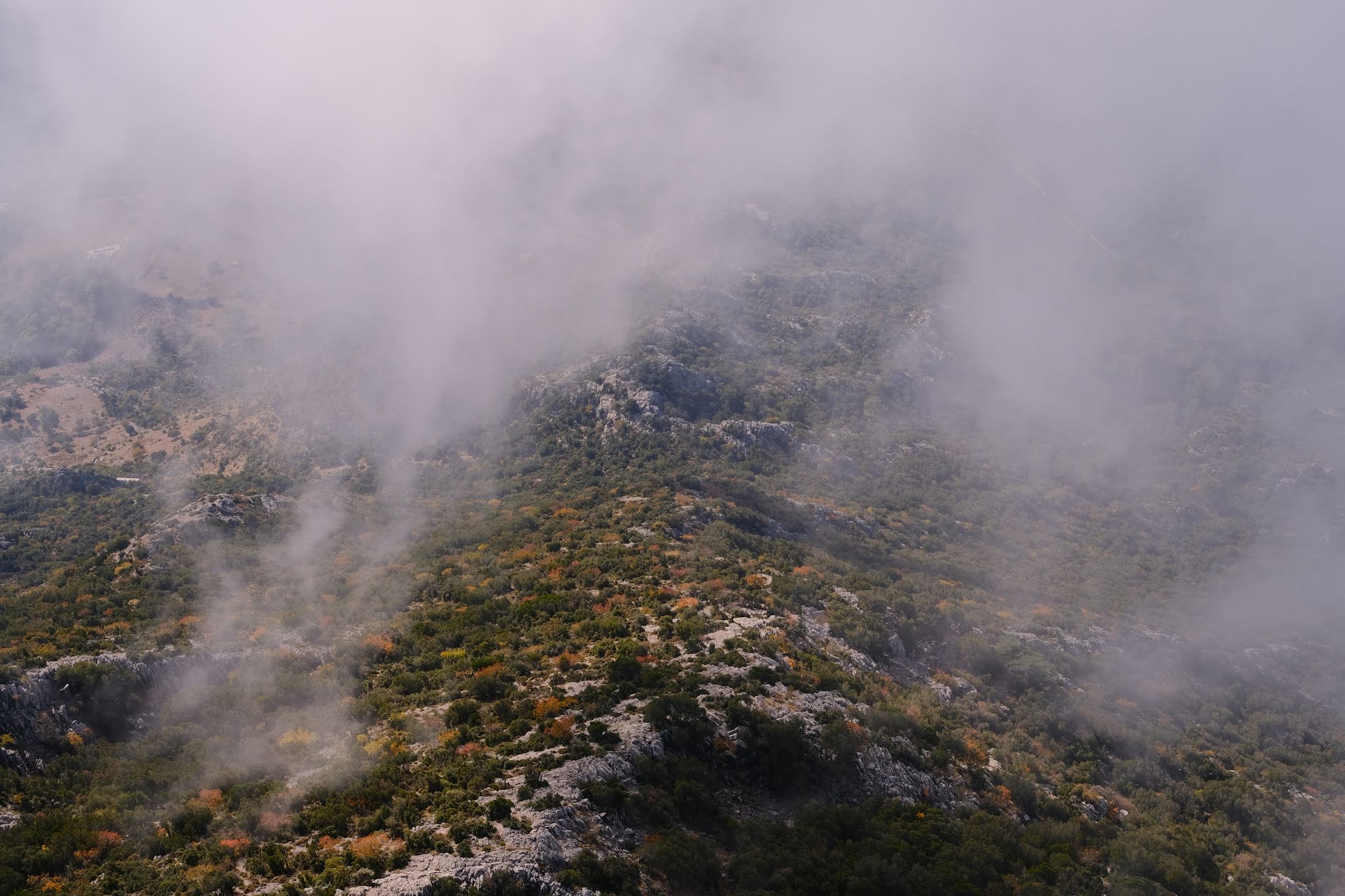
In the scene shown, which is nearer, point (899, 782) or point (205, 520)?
point (899, 782)

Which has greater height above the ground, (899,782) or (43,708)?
(43,708)

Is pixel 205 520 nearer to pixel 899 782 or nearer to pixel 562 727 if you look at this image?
pixel 562 727

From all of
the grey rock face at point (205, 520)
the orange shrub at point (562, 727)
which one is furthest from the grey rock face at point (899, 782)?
the grey rock face at point (205, 520)

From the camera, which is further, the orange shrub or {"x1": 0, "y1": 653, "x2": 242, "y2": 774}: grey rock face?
the orange shrub

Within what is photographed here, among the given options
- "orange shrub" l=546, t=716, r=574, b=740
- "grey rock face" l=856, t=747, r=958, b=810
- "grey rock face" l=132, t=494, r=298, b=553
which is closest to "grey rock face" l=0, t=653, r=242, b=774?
"orange shrub" l=546, t=716, r=574, b=740

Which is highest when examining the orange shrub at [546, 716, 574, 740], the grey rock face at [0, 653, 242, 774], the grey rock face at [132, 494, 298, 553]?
the grey rock face at [132, 494, 298, 553]

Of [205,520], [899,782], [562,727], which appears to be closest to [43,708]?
[562,727]

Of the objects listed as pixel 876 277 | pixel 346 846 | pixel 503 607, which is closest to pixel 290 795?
pixel 346 846

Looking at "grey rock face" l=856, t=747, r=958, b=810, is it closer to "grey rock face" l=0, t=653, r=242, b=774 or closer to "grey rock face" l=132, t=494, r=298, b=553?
"grey rock face" l=0, t=653, r=242, b=774

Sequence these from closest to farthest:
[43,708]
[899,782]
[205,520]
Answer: [43,708] < [899,782] < [205,520]

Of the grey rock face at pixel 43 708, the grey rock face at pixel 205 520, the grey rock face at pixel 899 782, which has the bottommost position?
the grey rock face at pixel 899 782

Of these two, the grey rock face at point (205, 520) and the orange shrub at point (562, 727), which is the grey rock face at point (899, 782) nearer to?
the orange shrub at point (562, 727)
